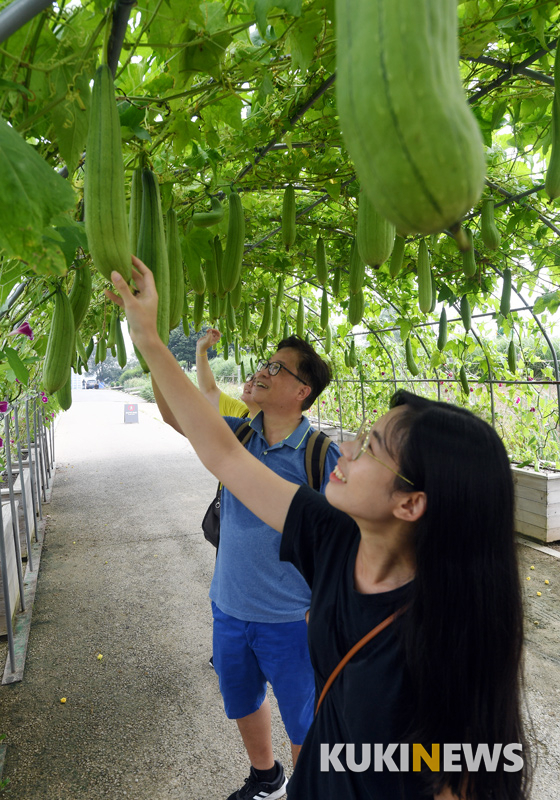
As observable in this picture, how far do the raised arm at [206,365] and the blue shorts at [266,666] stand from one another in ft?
3.57

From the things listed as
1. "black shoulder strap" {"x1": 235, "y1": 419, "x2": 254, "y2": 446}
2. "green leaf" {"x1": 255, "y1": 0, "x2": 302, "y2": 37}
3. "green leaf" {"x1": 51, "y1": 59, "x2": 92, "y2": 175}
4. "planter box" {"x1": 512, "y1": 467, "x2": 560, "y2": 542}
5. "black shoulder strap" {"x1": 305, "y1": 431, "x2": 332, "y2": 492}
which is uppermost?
"green leaf" {"x1": 255, "y1": 0, "x2": 302, "y2": 37}

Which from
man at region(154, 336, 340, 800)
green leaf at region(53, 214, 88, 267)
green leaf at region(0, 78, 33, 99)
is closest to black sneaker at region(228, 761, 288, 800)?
man at region(154, 336, 340, 800)

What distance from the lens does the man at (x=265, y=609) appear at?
2.31 m

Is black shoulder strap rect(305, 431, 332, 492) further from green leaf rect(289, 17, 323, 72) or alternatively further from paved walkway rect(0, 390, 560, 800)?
paved walkway rect(0, 390, 560, 800)

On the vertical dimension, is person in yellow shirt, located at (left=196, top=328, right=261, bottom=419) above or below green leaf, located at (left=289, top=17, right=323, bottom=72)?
below

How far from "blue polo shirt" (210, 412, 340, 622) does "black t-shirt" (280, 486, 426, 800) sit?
78cm

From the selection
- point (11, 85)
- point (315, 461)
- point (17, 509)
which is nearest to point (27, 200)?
point (11, 85)

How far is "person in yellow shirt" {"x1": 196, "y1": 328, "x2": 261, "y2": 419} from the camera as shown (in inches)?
105

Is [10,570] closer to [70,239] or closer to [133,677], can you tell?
[133,677]

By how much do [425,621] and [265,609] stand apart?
50.1 inches

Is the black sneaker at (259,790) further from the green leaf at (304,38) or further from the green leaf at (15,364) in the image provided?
the green leaf at (304,38)

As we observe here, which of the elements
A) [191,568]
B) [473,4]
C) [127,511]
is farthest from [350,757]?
[127,511]

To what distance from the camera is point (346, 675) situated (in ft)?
4.19

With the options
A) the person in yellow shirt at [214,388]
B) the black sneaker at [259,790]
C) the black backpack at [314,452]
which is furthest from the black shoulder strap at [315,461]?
the black sneaker at [259,790]
